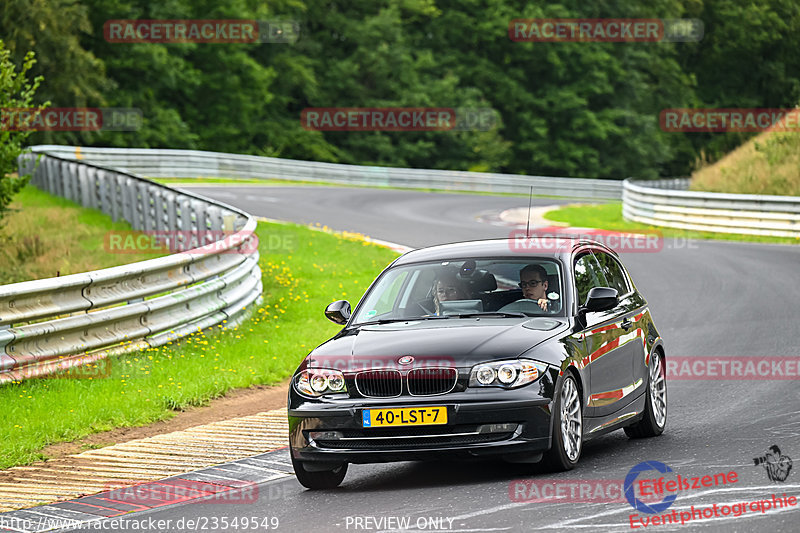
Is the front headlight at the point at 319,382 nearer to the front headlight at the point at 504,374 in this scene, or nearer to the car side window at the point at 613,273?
the front headlight at the point at 504,374

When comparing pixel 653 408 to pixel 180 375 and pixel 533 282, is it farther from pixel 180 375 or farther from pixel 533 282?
pixel 180 375

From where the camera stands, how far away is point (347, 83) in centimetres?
6950

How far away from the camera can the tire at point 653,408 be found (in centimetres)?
988

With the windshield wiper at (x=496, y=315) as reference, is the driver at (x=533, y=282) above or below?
above

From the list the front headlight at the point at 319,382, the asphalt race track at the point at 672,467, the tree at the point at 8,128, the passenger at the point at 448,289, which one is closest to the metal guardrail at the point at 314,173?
the tree at the point at 8,128

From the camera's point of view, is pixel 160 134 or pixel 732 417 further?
pixel 160 134

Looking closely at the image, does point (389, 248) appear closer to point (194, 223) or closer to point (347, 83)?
point (194, 223)

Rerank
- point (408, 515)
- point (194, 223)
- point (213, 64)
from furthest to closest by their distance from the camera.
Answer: point (213, 64), point (194, 223), point (408, 515)

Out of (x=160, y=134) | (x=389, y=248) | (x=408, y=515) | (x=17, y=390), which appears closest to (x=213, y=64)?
(x=160, y=134)

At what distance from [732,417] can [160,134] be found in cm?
5213

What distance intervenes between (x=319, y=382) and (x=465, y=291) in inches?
61.0

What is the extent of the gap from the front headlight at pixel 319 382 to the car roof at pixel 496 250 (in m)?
1.63

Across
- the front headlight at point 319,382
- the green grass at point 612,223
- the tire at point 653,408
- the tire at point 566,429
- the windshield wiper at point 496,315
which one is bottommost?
the green grass at point 612,223

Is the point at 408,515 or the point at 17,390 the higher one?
the point at 408,515
